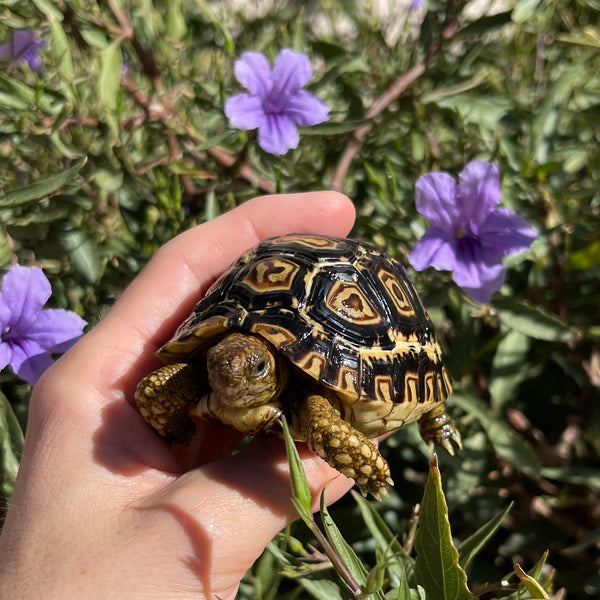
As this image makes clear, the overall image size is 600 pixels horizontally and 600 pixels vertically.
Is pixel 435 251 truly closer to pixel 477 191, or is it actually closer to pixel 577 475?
pixel 477 191

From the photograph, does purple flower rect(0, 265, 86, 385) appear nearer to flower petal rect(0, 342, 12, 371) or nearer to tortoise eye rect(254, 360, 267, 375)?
flower petal rect(0, 342, 12, 371)

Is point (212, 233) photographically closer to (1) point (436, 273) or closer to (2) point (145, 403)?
(2) point (145, 403)

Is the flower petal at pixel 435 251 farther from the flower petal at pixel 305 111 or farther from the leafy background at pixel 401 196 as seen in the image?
the flower petal at pixel 305 111

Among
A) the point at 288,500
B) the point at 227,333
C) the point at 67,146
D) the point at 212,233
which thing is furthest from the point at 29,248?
the point at 288,500

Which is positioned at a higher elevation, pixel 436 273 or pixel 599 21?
pixel 599 21

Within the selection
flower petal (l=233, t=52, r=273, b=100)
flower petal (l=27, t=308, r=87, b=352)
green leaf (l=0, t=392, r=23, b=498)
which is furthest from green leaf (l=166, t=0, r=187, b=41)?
green leaf (l=0, t=392, r=23, b=498)

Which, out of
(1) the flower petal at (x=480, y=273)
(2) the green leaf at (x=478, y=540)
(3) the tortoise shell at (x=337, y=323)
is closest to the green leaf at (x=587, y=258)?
(1) the flower petal at (x=480, y=273)
